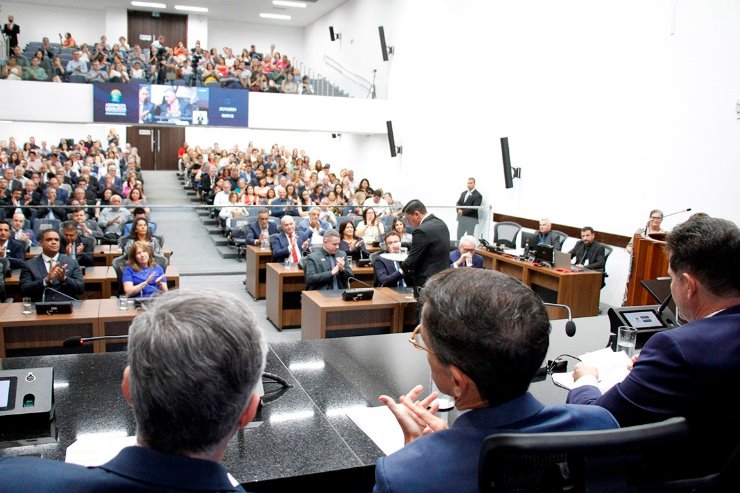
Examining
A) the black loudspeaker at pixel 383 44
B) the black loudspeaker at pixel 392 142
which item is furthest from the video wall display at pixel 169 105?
the black loudspeaker at pixel 383 44

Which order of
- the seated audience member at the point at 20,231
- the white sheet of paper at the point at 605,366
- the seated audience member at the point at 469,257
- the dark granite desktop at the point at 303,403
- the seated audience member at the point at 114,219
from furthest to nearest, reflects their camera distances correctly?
1. the seated audience member at the point at 114,219
2. the seated audience member at the point at 20,231
3. the seated audience member at the point at 469,257
4. the white sheet of paper at the point at 605,366
5. the dark granite desktop at the point at 303,403

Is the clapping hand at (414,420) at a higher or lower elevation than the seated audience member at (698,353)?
lower

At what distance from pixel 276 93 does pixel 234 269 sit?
18.6 feet

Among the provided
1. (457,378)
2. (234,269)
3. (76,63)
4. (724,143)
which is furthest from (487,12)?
(457,378)

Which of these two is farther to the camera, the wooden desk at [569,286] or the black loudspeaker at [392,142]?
the black loudspeaker at [392,142]

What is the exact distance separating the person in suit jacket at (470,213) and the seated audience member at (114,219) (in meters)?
5.63

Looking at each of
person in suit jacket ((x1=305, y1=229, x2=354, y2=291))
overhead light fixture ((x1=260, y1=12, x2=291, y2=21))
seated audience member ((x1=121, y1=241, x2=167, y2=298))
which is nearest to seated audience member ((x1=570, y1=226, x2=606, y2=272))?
person in suit jacket ((x1=305, y1=229, x2=354, y2=291))

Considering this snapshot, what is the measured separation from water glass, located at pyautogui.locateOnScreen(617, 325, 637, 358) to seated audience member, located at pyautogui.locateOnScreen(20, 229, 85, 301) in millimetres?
4527

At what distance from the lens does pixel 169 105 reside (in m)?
13.5

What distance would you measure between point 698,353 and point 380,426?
1.01 meters

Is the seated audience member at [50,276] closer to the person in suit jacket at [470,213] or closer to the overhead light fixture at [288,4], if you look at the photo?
the person in suit jacket at [470,213]

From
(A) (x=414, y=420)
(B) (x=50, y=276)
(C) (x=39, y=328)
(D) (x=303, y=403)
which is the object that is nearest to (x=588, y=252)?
(B) (x=50, y=276)

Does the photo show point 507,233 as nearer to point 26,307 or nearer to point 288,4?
point 26,307

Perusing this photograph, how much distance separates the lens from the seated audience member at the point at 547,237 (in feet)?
29.8
